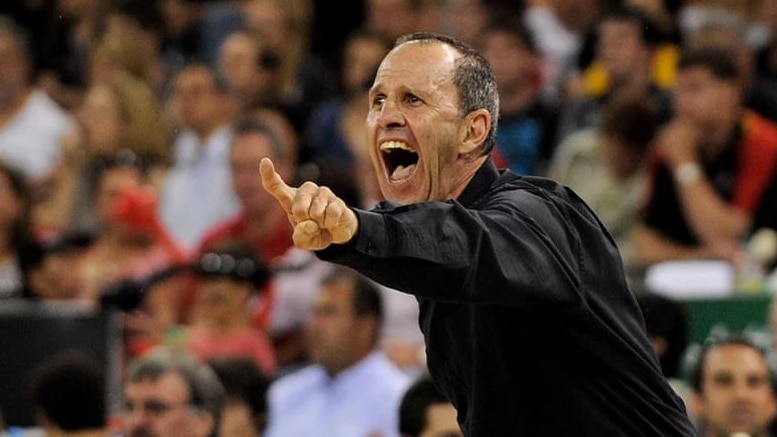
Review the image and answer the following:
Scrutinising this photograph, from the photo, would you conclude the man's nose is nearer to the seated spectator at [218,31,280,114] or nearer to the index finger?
the index finger

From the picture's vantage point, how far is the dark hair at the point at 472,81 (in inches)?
148

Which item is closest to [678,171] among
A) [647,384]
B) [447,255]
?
[647,384]

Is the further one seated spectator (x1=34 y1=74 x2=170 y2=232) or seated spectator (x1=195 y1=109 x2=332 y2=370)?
seated spectator (x1=34 y1=74 x2=170 y2=232)

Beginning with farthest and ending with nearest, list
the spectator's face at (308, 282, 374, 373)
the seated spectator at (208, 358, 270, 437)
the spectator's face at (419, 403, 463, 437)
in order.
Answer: the spectator's face at (308, 282, 374, 373) → the seated spectator at (208, 358, 270, 437) → the spectator's face at (419, 403, 463, 437)

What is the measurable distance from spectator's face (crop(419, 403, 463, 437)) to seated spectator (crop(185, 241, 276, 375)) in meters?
1.46

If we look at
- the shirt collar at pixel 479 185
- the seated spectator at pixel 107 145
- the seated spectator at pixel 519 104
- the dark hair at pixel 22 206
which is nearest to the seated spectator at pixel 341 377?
the seated spectator at pixel 519 104

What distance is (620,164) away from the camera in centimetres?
823

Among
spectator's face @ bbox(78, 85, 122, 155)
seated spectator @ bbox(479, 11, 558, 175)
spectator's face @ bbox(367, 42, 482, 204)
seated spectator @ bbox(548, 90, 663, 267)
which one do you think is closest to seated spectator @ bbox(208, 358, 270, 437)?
seated spectator @ bbox(548, 90, 663, 267)

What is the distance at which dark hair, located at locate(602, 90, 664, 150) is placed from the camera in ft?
26.8

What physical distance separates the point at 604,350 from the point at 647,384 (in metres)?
0.14

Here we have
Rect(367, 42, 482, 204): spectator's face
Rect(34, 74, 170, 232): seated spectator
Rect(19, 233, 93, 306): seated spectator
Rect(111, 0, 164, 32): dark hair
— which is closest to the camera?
Rect(367, 42, 482, 204): spectator's face

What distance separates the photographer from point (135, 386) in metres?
6.24

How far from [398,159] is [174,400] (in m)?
2.63

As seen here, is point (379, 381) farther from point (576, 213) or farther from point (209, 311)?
point (576, 213)
